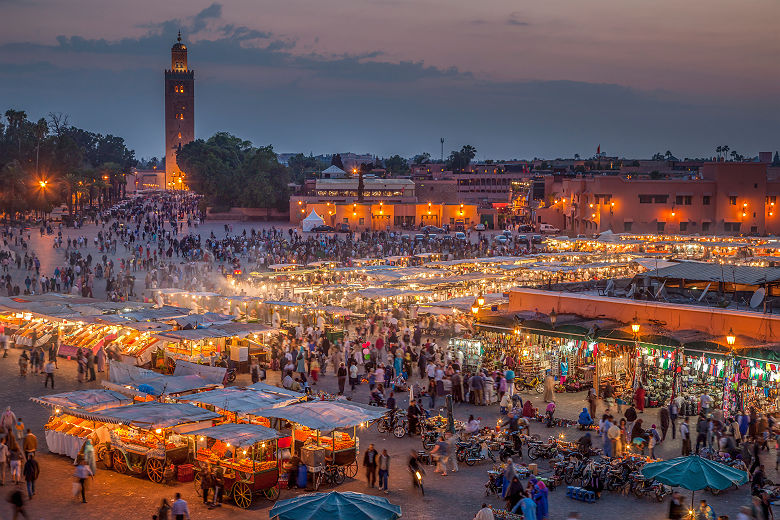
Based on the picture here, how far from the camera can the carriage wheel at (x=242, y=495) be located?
577 inches

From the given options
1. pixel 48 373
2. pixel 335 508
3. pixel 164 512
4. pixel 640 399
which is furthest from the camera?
pixel 48 373

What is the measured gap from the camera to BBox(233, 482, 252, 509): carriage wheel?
14656 millimetres

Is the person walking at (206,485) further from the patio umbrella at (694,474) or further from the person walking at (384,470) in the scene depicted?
the patio umbrella at (694,474)

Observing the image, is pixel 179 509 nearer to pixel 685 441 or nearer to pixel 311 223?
pixel 685 441

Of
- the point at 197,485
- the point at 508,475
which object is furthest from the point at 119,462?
the point at 508,475

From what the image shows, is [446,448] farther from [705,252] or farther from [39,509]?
[705,252]

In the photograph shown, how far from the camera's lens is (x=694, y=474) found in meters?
13.2

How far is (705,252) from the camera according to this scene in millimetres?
45594

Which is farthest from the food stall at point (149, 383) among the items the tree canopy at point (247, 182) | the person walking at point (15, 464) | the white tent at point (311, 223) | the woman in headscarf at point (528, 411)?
the tree canopy at point (247, 182)

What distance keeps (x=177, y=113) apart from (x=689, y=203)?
128m

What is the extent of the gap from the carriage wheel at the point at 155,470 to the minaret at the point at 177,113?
6356 inches

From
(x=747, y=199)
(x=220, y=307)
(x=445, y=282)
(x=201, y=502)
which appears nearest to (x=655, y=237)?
(x=747, y=199)

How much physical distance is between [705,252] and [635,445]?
99.3 feet

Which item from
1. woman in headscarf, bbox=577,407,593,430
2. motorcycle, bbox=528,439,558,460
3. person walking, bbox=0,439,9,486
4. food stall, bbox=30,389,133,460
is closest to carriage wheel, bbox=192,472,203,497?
food stall, bbox=30,389,133,460
